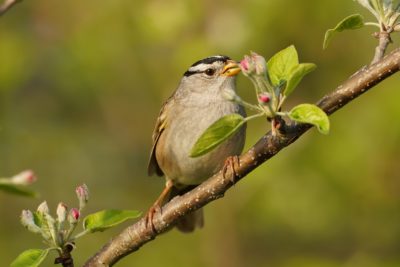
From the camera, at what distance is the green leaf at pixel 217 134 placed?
8.48 feet

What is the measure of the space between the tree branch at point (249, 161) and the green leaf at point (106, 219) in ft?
1.13

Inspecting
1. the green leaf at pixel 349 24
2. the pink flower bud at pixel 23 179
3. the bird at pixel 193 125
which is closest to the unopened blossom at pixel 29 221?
the pink flower bud at pixel 23 179

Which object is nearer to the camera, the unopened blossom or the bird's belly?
the unopened blossom

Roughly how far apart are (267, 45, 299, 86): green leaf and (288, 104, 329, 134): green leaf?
0.76 feet

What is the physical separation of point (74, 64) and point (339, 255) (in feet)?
10.6

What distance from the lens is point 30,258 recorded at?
2834 mm

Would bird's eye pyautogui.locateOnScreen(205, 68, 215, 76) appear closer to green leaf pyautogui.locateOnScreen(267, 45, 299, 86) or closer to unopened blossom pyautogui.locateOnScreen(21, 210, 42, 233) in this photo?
green leaf pyautogui.locateOnScreen(267, 45, 299, 86)

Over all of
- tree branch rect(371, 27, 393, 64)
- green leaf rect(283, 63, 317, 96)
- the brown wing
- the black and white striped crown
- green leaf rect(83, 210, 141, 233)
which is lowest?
green leaf rect(83, 210, 141, 233)

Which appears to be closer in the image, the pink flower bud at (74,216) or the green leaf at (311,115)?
the green leaf at (311,115)

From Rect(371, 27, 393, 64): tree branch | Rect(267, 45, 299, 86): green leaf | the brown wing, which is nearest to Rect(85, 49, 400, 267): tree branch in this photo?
Rect(371, 27, 393, 64): tree branch

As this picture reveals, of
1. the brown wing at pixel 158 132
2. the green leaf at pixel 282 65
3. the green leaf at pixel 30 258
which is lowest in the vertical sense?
the green leaf at pixel 30 258

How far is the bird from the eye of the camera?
5180mm

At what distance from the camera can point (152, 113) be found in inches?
320

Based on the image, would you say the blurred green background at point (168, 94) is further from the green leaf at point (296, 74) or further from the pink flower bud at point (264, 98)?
Result: the pink flower bud at point (264, 98)
